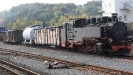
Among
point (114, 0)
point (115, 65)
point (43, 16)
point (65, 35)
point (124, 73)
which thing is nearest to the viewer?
point (124, 73)

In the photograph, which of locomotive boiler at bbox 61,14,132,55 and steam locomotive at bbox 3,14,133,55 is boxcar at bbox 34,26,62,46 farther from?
locomotive boiler at bbox 61,14,132,55

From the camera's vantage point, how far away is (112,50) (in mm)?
19078

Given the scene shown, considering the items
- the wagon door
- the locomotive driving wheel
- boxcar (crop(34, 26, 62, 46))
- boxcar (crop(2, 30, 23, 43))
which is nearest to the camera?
the locomotive driving wheel


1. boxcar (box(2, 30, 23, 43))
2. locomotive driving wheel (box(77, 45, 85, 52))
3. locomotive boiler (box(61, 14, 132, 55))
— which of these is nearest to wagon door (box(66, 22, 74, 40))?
locomotive driving wheel (box(77, 45, 85, 52))

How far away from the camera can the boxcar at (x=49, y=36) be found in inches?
1090

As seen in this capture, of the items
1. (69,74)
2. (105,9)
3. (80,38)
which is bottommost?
(69,74)

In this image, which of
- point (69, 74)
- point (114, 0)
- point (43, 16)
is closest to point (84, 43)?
point (69, 74)

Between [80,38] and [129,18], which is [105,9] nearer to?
[129,18]

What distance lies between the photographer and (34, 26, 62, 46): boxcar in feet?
90.8

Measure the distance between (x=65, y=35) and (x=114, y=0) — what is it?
4468cm

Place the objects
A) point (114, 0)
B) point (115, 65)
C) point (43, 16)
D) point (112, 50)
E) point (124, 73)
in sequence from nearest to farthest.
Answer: point (124, 73)
point (115, 65)
point (112, 50)
point (114, 0)
point (43, 16)

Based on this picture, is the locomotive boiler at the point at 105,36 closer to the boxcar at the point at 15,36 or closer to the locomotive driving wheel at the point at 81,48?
the locomotive driving wheel at the point at 81,48

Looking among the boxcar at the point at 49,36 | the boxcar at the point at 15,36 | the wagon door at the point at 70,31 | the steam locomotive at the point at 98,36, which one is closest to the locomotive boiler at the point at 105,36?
the steam locomotive at the point at 98,36

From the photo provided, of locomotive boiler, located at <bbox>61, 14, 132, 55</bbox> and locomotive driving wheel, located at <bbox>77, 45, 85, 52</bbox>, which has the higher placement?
locomotive boiler, located at <bbox>61, 14, 132, 55</bbox>
